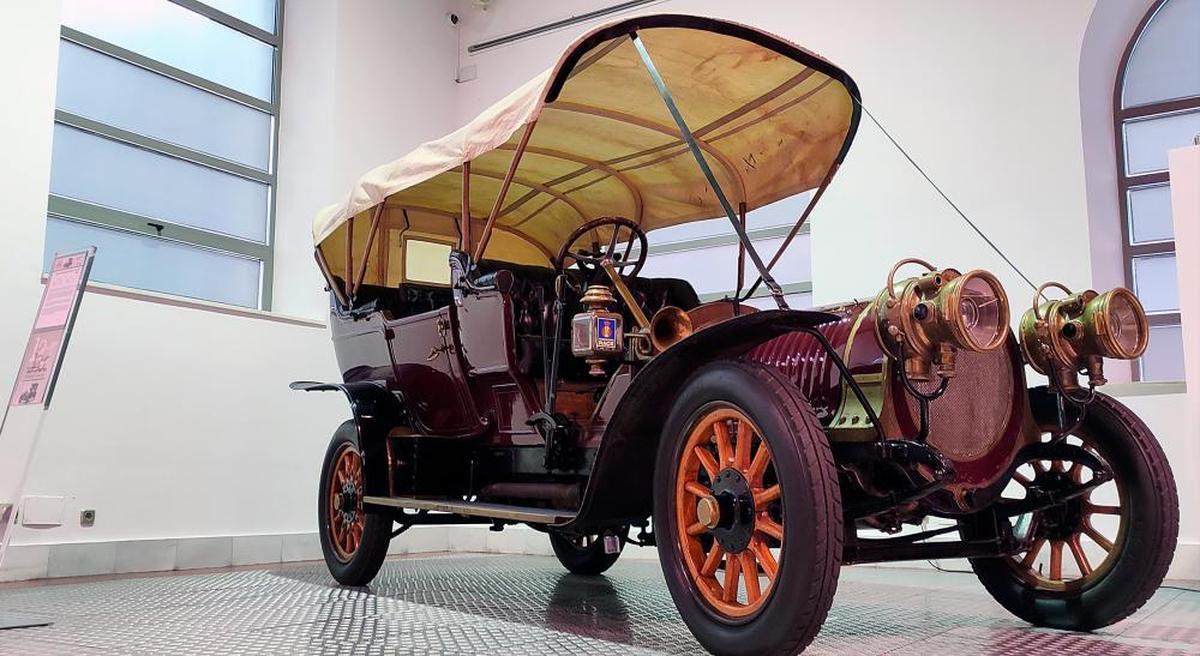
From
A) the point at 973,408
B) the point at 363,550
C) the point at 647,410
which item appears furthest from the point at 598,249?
the point at 973,408

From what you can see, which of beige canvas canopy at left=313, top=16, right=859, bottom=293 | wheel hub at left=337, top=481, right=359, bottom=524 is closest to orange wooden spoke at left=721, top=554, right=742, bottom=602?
beige canvas canopy at left=313, top=16, right=859, bottom=293

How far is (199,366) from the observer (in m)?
5.76

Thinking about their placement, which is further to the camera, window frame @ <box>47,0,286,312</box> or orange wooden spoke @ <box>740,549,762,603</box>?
window frame @ <box>47,0,286,312</box>

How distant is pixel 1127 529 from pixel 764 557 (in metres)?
1.33

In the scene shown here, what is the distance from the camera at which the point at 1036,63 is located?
554 centimetres

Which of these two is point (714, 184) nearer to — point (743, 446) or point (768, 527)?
point (743, 446)

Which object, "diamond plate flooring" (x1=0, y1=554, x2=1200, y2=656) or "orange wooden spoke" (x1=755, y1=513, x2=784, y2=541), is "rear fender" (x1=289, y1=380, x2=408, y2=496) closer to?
"diamond plate flooring" (x1=0, y1=554, x2=1200, y2=656)

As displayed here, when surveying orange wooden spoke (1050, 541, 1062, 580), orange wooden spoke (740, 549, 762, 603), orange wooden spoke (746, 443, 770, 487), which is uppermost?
orange wooden spoke (746, 443, 770, 487)

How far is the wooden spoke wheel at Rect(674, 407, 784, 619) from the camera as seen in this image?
2.52 m

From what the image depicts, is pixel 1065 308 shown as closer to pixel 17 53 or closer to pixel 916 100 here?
pixel 916 100

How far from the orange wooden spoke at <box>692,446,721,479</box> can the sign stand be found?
217 centimetres

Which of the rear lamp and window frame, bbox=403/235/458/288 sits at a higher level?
window frame, bbox=403/235/458/288

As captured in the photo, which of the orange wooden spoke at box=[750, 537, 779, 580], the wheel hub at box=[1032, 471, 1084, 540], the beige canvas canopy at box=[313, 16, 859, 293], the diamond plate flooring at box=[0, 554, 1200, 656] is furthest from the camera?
the beige canvas canopy at box=[313, 16, 859, 293]

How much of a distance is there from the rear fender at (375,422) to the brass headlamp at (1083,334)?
275cm
